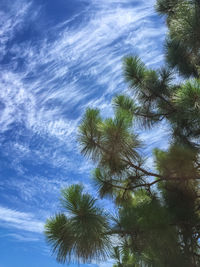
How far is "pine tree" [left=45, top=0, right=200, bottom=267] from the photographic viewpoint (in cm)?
295

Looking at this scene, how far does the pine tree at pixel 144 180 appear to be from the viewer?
9.68 ft

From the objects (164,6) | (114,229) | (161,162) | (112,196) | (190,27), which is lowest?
(114,229)

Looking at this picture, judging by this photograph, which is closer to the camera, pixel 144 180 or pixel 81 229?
pixel 81 229

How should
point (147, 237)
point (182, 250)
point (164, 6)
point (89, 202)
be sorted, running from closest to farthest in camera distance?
point (89, 202)
point (147, 237)
point (182, 250)
point (164, 6)

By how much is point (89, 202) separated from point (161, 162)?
1.53m

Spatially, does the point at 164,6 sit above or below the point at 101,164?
above

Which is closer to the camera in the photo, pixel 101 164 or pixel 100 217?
pixel 100 217

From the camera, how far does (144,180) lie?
409cm

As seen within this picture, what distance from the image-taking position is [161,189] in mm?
4297

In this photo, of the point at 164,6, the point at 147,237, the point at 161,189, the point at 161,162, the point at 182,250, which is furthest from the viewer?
the point at 164,6

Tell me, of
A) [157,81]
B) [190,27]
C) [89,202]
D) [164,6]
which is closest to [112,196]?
[89,202]

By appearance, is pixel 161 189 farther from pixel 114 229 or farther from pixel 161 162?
pixel 114 229

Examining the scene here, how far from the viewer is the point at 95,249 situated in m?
2.98

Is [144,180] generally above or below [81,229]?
above
